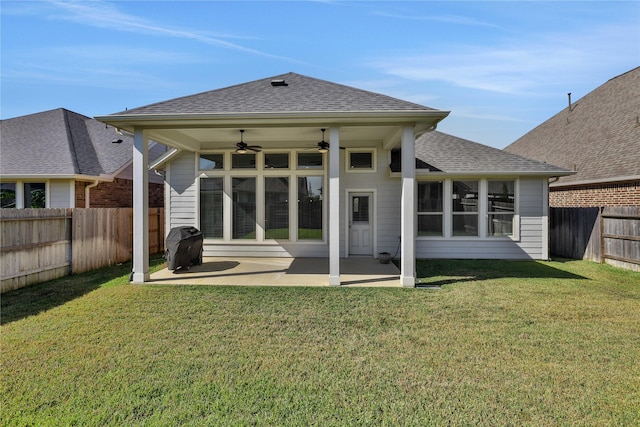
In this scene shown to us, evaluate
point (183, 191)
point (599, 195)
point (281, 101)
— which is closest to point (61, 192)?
point (183, 191)

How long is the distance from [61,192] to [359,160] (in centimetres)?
984

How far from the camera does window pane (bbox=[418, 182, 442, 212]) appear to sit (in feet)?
34.1

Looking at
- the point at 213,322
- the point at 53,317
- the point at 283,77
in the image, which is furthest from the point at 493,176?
the point at 53,317

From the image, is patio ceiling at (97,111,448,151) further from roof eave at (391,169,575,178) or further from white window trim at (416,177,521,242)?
white window trim at (416,177,521,242)

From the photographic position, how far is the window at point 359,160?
400 inches

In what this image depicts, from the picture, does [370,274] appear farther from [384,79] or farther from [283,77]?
[384,79]

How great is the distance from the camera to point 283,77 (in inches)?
372

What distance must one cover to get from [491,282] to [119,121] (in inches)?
336

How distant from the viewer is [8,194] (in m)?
11.1

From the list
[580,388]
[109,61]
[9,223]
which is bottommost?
[580,388]

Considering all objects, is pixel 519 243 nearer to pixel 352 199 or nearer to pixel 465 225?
pixel 465 225

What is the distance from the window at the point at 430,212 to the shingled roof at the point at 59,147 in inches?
429

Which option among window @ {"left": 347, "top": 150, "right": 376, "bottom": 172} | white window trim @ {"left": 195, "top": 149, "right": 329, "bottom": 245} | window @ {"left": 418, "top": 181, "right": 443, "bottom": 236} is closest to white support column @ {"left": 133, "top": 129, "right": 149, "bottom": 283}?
white window trim @ {"left": 195, "top": 149, "right": 329, "bottom": 245}

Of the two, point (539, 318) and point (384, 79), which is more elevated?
point (384, 79)
